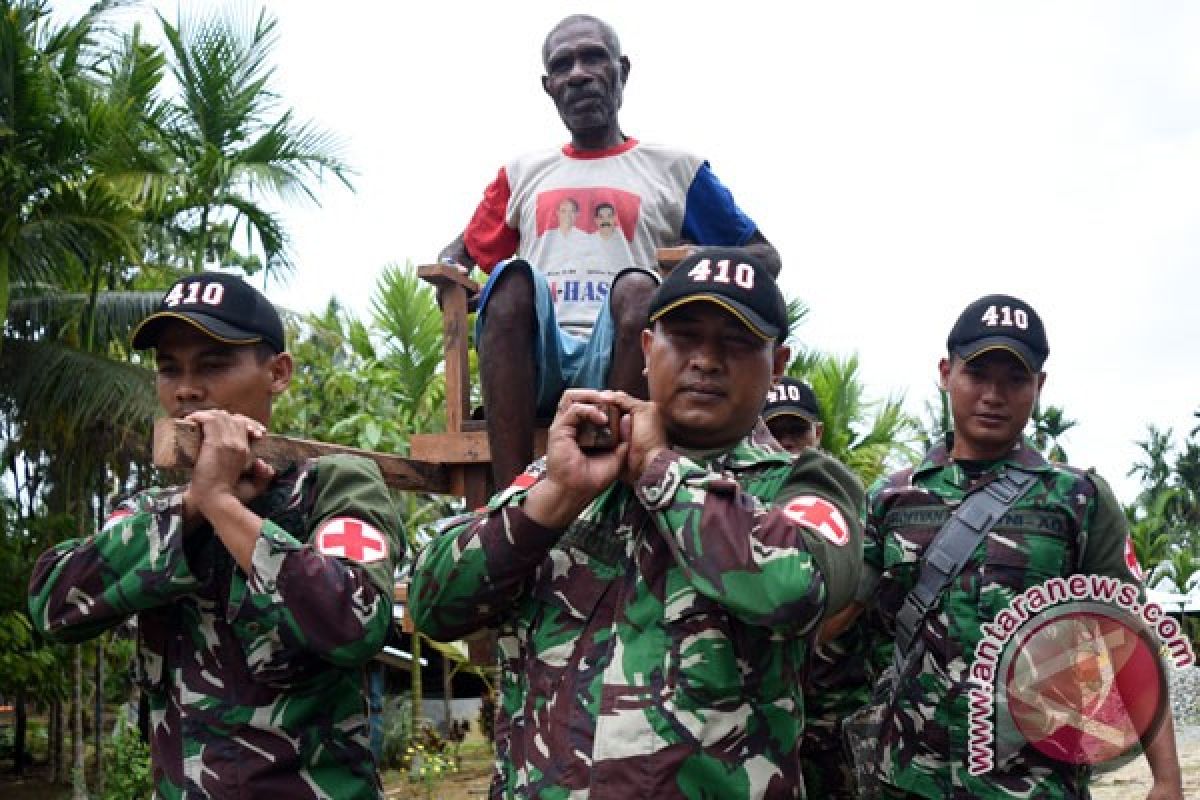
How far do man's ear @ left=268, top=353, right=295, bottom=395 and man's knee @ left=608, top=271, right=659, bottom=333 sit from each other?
0.88 m

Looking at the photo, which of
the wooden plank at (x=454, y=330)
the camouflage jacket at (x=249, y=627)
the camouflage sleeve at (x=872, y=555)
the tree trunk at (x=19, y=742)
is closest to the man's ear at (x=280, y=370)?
the camouflage jacket at (x=249, y=627)

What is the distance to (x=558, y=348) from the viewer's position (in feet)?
12.0

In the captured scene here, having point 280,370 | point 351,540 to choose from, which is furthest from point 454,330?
point 351,540

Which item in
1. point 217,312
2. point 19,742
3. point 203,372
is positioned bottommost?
point 19,742

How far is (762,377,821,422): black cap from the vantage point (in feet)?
16.0

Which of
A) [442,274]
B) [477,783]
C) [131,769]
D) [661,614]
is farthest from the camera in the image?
[477,783]

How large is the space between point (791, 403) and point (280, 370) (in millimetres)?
2392

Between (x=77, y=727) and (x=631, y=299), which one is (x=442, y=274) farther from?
(x=77, y=727)

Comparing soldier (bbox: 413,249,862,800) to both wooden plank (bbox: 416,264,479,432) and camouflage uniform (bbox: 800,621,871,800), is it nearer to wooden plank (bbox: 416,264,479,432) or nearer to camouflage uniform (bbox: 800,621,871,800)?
wooden plank (bbox: 416,264,479,432)

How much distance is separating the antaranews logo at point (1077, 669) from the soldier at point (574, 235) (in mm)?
1168

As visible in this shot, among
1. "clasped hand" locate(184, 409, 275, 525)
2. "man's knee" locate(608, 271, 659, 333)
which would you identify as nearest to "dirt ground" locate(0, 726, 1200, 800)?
"man's knee" locate(608, 271, 659, 333)

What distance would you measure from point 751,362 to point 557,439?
0.46 metres

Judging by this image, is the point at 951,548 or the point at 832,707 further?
the point at 832,707

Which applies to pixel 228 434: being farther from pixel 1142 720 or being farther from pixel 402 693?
pixel 402 693
